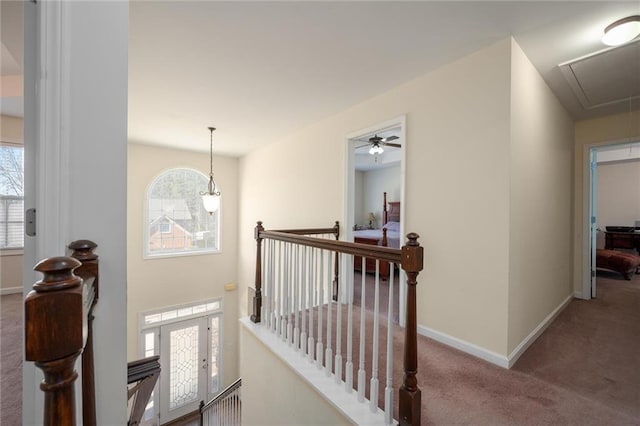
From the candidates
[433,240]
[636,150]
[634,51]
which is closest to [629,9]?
[634,51]

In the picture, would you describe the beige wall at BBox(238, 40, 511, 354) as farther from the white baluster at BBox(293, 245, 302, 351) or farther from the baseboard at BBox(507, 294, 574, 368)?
the white baluster at BBox(293, 245, 302, 351)

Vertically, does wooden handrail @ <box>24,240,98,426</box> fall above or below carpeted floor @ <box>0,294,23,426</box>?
above

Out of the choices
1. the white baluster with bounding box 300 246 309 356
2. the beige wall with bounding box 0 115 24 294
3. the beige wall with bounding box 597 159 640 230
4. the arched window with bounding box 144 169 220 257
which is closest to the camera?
the beige wall with bounding box 0 115 24 294

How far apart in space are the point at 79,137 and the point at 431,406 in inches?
84.9

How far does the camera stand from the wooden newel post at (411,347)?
4.52 feet

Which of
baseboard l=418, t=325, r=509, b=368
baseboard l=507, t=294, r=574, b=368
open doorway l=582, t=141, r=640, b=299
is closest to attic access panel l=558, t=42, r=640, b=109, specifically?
baseboard l=507, t=294, r=574, b=368

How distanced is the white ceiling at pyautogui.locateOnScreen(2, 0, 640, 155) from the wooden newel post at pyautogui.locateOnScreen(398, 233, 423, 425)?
1.59 metres

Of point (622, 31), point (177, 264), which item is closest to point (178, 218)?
point (177, 264)

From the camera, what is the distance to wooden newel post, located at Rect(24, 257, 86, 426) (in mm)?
436

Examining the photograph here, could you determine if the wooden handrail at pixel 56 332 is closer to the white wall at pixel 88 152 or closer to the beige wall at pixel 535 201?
the white wall at pixel 88 152

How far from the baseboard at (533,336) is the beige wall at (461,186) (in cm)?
16

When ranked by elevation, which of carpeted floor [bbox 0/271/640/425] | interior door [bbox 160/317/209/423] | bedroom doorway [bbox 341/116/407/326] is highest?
bedroom doorway [bbox 341/116/407/326]

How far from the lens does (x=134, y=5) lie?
1763 millimetres

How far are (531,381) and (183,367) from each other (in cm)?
591
